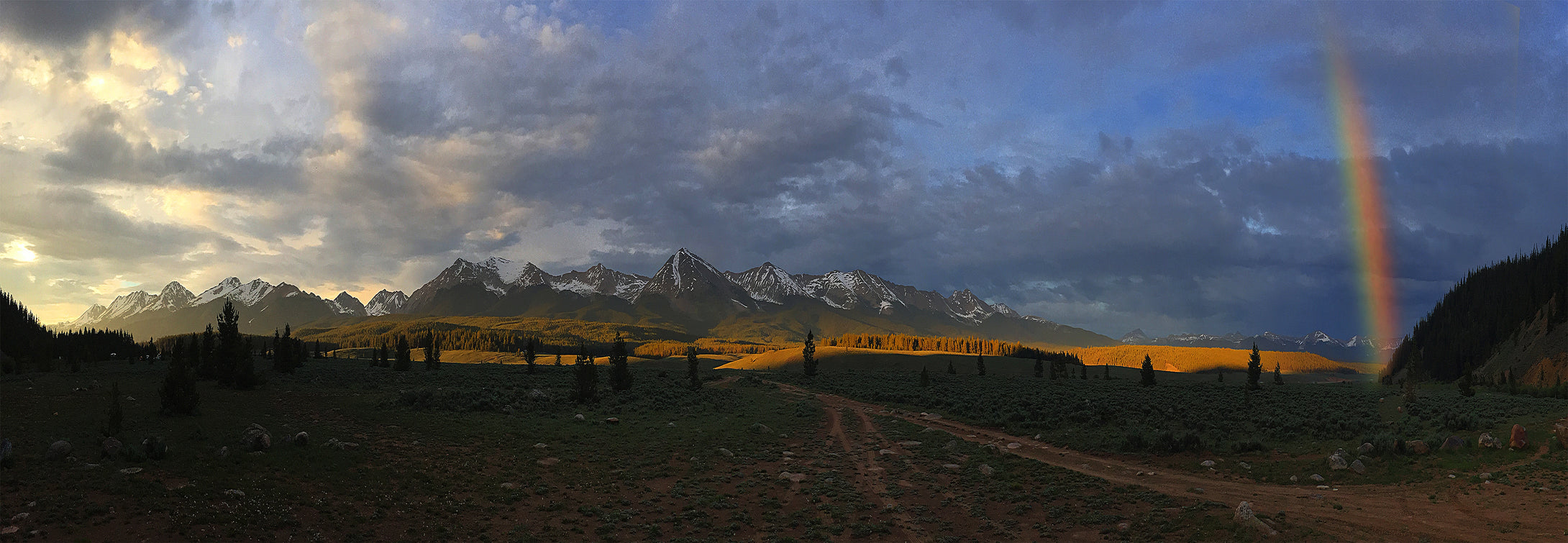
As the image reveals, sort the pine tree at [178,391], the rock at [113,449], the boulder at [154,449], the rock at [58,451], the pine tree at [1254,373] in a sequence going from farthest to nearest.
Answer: the pine tree at [1254,373] → the pine tree at [178,391] → the boulder at [154,449] → the rock at [113,449] → the rock at [58,451]

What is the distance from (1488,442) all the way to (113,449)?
4616cm

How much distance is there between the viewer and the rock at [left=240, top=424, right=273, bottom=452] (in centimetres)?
2095

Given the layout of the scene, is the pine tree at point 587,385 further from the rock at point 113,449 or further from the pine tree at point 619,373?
the rock at point 113,449

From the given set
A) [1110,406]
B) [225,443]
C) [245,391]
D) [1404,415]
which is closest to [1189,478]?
[1110,406]

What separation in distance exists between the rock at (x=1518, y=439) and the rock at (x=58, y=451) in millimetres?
47517

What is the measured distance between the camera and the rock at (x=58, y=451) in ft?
58.0

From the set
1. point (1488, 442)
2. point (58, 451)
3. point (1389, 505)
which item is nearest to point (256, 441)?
point (58, 451)

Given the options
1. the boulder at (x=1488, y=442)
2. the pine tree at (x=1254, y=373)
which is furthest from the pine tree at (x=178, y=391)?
the pine tree at (x=1254, y=373)

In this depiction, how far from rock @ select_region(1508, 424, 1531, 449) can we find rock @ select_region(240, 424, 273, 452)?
44.2 meters

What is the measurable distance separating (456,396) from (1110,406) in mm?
39483

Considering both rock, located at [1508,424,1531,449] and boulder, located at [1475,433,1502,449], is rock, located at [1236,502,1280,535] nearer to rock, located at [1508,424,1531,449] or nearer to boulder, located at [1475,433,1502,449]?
boulder, located at [1475,433,1502,449]

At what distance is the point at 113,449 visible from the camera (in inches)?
720

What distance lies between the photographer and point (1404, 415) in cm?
3528

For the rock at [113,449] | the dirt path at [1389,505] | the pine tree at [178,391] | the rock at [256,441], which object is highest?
the pine tree at [178,391]
